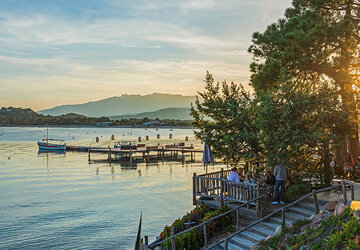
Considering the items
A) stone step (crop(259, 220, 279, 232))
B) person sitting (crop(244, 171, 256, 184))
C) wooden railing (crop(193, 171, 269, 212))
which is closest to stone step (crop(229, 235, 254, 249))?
stone step (crop(259, 220, 279, 232))

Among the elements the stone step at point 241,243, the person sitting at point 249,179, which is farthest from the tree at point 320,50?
the stone step at point 241,243

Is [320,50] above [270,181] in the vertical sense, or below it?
above

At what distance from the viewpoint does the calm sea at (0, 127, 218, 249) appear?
20.8 meters

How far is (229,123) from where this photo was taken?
1689 centimetres

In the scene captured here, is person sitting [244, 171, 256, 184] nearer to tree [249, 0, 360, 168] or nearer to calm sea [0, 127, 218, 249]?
tree [249, 0, 360, 168]

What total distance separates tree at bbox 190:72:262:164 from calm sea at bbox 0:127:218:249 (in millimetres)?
7849

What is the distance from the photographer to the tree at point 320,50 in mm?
16641

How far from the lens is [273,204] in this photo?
14078mm

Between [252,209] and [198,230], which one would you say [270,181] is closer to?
[252,209]

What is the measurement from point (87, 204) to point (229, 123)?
18.6m

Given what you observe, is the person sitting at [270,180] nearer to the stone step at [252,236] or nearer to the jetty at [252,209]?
the jetty at [252,209]

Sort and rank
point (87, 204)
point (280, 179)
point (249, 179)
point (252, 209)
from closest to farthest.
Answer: point (280, 179) → point (252, 209) → point (249, 179) → point (87, 204)

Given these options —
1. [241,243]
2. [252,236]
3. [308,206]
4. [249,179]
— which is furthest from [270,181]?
[241,243]

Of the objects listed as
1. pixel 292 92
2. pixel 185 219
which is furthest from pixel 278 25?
pixel 185 219
